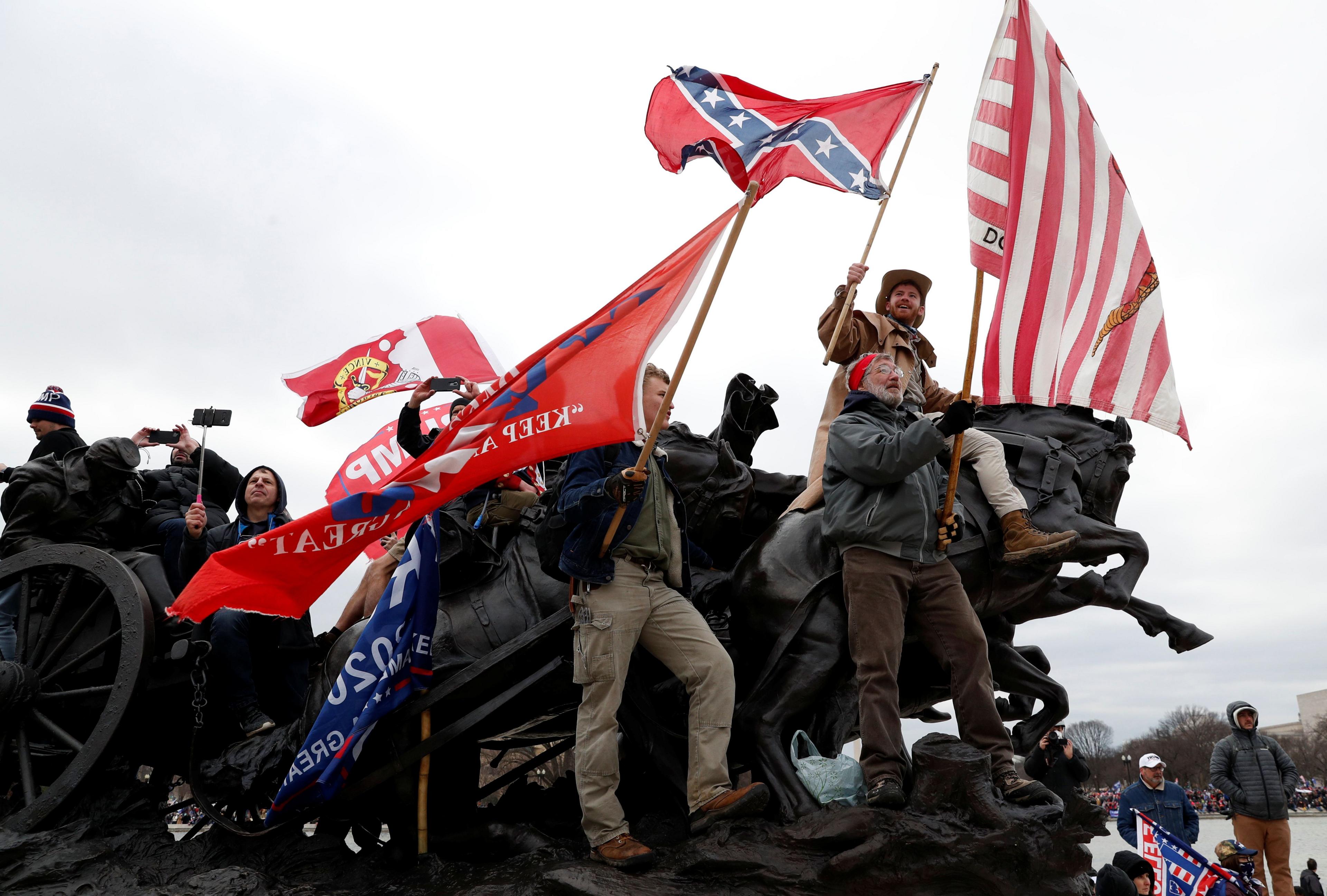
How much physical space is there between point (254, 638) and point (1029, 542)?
4766 millimetres

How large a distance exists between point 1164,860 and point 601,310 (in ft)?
22.1

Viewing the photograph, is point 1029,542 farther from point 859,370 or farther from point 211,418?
point 211,418

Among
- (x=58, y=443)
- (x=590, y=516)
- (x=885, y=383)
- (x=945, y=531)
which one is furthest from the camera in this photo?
(x=58, y=443)

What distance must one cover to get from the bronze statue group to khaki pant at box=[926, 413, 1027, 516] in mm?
338

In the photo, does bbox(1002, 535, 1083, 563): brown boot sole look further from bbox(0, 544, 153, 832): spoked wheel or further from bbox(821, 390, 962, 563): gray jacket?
bbox(0, 544, 153, 832): spoked wheel

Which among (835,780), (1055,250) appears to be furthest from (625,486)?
(1055,250)

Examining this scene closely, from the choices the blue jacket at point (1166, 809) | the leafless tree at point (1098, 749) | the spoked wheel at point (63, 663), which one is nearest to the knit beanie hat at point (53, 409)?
the spoked wheel at point (63, 663)

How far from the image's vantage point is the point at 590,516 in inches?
189

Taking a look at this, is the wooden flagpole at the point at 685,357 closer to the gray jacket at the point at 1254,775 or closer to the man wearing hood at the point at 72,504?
the man wearing hood at the point at 72,504

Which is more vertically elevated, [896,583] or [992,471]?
[992,471]

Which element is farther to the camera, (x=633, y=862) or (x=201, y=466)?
(x=201, y=466)

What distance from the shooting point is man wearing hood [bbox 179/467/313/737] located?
246 inches

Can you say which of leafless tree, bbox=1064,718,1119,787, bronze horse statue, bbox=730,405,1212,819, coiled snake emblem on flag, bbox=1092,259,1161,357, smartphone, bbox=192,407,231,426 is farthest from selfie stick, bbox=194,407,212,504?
leafless tree, bbox=1064,718,1119,787

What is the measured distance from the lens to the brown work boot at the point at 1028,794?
470 centimetres
